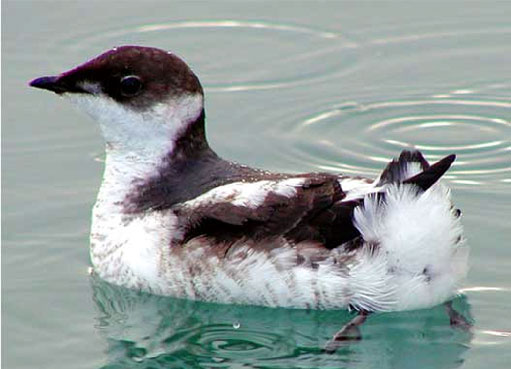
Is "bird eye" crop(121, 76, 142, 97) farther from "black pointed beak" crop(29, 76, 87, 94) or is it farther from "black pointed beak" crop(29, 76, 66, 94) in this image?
"black pointed beak" crop(29, 76, 66, 94)

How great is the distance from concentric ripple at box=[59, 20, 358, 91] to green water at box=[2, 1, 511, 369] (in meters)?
0.02

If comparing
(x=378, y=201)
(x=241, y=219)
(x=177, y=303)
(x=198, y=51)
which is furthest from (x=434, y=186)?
(x=198, y=51)

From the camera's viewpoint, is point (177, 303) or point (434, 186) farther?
point (177, 303)

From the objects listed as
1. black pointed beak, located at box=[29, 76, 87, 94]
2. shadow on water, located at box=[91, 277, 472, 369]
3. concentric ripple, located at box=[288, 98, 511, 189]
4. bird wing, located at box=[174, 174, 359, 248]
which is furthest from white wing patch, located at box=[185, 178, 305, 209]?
concentric ripple, located at box=[288, 98, 511, 189]

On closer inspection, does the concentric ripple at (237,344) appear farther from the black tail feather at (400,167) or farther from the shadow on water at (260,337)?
the black tail feather at (400,167)

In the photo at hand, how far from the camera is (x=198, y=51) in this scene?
11461 millimetres

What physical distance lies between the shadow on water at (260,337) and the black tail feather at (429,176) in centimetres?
83

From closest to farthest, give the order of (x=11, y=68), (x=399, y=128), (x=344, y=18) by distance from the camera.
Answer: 1. (x=399, y=128)
2. (x=11, y=68)
3. (x=344, y=18)

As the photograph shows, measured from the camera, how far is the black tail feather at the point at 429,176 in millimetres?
7465

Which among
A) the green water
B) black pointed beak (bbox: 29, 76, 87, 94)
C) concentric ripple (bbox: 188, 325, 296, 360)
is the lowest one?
concentric ripple (bbox: 188, 325, 296, 360)

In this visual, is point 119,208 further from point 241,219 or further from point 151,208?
point 241,219

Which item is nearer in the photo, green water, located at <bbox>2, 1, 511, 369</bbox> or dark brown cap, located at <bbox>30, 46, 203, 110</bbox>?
green water, located at <bbox>2, 1, 511, 369</bbox>

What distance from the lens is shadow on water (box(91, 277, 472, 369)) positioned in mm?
7598

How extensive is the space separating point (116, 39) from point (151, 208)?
343 cm
